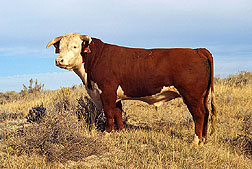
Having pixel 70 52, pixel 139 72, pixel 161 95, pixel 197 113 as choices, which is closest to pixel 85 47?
pixel 70 52

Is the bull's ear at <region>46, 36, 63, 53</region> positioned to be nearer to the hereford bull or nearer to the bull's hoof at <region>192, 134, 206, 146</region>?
the hereford bull

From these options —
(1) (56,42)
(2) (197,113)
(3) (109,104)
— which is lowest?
(2) (197,113)

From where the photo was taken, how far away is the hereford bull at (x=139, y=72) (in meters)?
5.42

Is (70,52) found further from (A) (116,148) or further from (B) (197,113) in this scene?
(B) (197,113)

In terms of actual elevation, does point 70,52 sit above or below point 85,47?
below

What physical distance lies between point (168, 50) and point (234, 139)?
2437mm

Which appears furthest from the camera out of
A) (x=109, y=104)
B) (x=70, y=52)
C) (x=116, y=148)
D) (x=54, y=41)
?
(x=54, y=41)

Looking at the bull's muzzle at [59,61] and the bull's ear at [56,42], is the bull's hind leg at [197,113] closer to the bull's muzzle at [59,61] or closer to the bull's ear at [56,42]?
the bull's muzzle at [59,61]

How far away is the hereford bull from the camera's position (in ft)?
17.8

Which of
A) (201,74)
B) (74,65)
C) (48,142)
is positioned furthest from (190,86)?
(48,142)

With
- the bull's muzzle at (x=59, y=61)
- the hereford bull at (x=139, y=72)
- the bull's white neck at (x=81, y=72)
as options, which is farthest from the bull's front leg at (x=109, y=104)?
the bull's muzzle at (x=59, y=61)

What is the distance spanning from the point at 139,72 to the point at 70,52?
153 centimetres

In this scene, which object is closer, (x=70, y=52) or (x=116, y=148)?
(x=116, y=148)

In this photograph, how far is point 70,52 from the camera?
5.71 m
